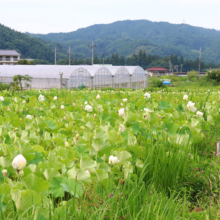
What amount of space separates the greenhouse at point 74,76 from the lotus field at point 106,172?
1438 centimetres

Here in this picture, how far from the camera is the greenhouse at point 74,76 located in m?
17.9

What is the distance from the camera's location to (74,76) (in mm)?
17828

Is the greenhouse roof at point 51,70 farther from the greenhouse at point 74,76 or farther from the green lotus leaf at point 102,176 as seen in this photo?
the green lotus leaf at point 102,176

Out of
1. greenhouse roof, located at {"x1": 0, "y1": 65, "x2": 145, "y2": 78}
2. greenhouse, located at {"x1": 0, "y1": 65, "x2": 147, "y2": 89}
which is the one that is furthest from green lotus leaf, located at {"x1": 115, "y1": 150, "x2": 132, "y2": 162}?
greenhouse roof, located at {"x1": 0, "y1": 65, "x2": 145, "y2": 78}

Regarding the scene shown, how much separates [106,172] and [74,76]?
16752 mm

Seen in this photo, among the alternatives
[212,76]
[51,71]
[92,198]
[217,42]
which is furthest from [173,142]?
[217,42]

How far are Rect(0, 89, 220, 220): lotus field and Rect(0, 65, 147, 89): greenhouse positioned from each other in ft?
47.2

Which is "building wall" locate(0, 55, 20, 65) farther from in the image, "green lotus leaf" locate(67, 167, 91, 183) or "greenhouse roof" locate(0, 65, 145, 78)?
"green lotus leaf" locate(67, 167, 91, 183)

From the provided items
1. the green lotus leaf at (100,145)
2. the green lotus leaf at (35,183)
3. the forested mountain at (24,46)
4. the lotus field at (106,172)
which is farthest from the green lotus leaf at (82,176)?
the forested mountain at (24,46)

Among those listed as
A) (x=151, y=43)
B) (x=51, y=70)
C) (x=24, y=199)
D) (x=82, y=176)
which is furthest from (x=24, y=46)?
(x=24, y=199)

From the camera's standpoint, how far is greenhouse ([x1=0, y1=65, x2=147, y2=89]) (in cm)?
1791

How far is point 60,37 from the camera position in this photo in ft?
560

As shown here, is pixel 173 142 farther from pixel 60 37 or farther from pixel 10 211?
pixel 60 37

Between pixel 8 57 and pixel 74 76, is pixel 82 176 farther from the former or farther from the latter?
pixel 8 57
